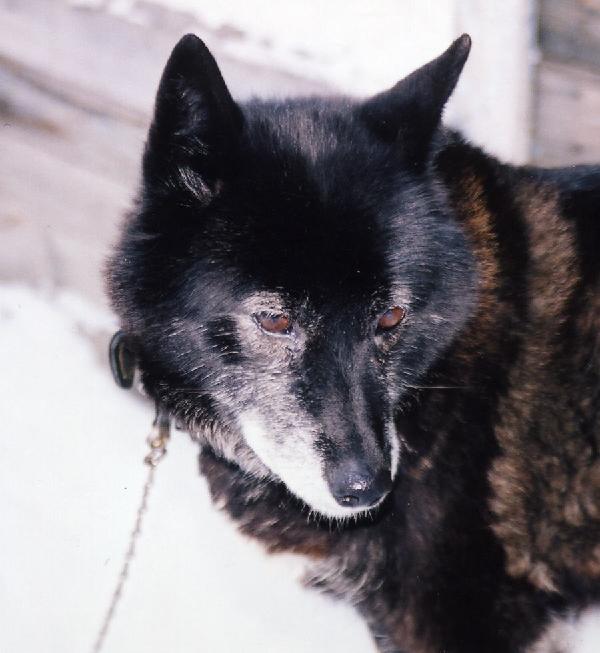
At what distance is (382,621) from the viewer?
6.81 feet

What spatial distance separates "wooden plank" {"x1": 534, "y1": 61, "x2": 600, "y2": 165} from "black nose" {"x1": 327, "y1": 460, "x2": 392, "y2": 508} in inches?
74.5

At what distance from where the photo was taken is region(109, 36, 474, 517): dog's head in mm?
1712

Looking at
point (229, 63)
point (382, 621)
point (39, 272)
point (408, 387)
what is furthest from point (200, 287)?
point (39, 272)

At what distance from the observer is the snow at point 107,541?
257cm

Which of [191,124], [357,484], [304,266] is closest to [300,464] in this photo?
[357,484]

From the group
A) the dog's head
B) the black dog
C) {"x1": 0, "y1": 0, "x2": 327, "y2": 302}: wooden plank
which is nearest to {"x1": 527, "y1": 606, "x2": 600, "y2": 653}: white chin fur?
the black dog

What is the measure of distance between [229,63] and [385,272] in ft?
5.82

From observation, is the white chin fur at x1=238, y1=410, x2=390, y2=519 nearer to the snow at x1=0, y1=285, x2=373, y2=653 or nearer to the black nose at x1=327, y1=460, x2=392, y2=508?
the black nose at x1=327, y1=460, x2=392, y2=508

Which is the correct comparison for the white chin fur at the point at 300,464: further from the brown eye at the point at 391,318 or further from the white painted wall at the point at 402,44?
the white painted wall at the point at 402,44

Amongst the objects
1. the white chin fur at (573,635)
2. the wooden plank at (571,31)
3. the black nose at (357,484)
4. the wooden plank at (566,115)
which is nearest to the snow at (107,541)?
the black nose at (357,484)

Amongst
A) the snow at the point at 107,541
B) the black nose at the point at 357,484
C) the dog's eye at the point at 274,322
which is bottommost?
the snow at the point at 107,541

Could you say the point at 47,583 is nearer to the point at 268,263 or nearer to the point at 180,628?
the point at 180,628

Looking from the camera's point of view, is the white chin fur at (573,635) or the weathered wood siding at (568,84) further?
the weathered wood siding at (568,84)

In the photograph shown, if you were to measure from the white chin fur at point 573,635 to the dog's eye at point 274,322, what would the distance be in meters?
1.02
